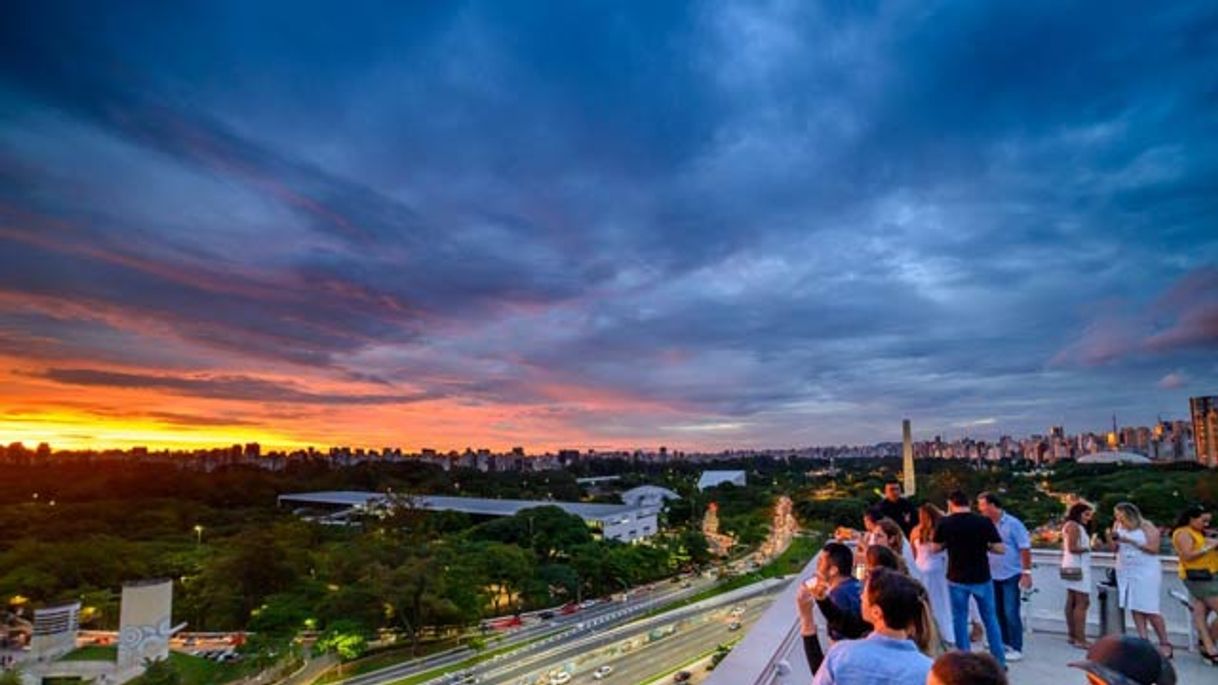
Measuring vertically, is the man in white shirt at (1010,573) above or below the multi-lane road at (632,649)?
above

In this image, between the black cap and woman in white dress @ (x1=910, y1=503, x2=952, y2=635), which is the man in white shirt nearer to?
woman in white dress @ (x1=910, y1=503, x2=952, y2=635)

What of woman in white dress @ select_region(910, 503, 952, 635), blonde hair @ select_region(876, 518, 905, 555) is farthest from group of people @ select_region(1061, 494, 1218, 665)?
blonde hair @ select_region(876, 518, 905, 555)

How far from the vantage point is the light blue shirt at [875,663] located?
1817 millimetres

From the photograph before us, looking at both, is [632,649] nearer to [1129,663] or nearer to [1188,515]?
[1188,515]

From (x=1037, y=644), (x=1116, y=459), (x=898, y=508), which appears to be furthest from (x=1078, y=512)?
(x=1116, y=459)

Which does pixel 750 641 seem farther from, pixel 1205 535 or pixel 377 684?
pixel 377 684

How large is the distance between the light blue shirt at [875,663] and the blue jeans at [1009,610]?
11.8 feet

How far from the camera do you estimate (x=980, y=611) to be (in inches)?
170

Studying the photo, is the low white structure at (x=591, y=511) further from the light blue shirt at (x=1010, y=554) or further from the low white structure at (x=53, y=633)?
the light blue shirt at (x=1010, y=554)

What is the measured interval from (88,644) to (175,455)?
99.9 meters

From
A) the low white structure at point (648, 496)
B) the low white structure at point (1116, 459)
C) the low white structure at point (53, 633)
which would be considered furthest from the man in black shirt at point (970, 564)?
the low white structure at point (1116, 459)

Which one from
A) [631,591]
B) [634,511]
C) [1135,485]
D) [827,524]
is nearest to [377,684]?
[631,591]

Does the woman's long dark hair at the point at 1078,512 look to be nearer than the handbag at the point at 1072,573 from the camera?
No

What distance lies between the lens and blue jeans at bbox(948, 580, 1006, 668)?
423 centimetres
